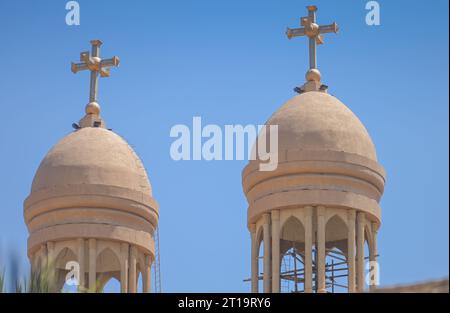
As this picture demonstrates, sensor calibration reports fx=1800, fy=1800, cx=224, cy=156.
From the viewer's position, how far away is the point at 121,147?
63.2 m

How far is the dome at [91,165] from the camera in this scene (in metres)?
61.8

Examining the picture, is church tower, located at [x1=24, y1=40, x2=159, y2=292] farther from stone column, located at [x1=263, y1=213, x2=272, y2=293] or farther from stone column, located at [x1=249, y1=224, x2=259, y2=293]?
stone column, located at [x1=263, y1=213, x2=272, y2=293]

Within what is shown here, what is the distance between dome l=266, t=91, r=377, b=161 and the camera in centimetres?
5984

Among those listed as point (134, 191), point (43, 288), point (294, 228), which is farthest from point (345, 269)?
point (43, 288)

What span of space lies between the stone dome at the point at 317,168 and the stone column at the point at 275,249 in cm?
36

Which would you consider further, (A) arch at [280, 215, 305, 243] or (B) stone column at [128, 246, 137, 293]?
(B) stone column at [128, 246, 137, 293]

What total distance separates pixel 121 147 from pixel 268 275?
25.2 feet

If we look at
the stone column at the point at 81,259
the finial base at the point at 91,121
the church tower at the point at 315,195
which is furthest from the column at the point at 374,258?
the finial base at the point at 91,121

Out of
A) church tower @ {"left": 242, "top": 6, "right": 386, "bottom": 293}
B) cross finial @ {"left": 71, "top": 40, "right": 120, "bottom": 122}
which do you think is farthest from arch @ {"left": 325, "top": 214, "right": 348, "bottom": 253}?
cross finial @ {"left": 71, "top": 40, "right": 120, "bottom": 122}

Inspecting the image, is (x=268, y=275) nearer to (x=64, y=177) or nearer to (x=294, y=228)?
(x=294, y=228)

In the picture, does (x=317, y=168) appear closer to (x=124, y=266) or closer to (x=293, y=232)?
(x=293, y=232)

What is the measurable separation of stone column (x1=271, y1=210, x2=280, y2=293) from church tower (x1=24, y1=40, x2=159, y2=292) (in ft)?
16.9

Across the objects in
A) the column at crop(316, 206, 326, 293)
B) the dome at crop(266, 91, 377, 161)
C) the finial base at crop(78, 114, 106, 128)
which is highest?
the finial base at crop(78, 114, 106, 128)

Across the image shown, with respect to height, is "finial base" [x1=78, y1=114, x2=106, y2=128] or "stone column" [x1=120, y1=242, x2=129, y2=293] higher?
"finial base" [x1=78, y1=114, x2=106, y2=128]
